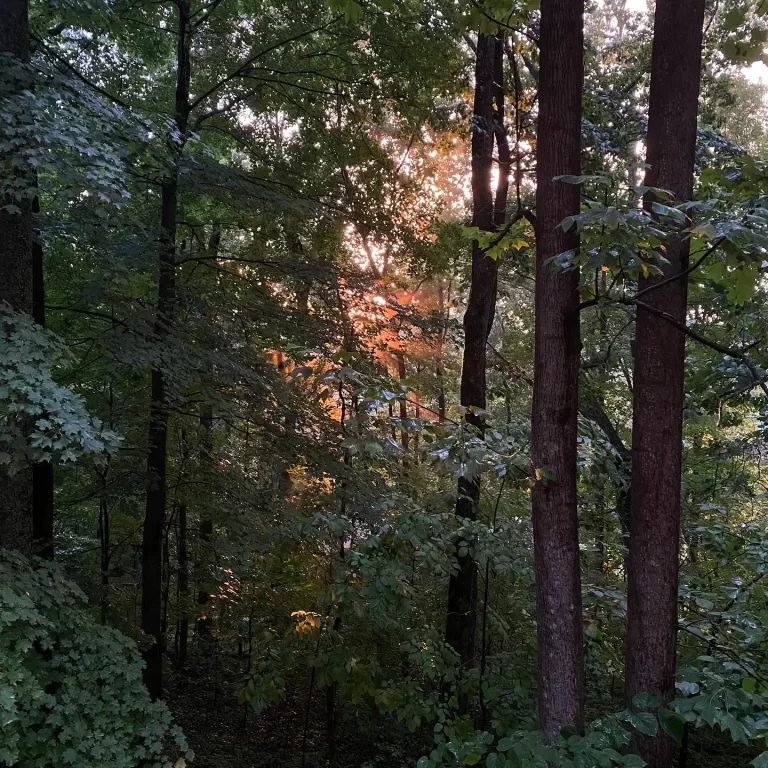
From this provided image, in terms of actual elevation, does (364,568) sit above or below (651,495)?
below

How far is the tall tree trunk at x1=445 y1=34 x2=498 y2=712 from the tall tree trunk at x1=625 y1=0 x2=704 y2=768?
2.64m

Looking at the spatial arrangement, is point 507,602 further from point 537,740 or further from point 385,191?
point 385,191

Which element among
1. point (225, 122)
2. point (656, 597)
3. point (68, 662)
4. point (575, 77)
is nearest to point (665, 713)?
point (656, 597)

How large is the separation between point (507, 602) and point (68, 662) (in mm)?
4516

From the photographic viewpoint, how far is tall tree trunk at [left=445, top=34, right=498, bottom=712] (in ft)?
19.1

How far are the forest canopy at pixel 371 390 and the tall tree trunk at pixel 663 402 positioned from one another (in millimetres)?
16

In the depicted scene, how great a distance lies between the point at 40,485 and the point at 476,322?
4771mm

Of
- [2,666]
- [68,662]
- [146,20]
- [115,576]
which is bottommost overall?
[115,576]

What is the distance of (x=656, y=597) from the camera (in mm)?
2934

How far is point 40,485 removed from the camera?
221 inches

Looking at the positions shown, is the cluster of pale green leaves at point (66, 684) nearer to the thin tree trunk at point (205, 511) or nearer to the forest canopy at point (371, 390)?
the forest canopy at point (371, 390)

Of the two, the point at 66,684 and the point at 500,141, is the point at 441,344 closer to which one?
the point at 500,141

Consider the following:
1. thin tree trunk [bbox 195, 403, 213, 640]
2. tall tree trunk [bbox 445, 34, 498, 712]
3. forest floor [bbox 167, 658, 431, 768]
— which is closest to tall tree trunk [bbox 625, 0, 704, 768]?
tall tree trunk [bbox 445, 34, 498, 712]

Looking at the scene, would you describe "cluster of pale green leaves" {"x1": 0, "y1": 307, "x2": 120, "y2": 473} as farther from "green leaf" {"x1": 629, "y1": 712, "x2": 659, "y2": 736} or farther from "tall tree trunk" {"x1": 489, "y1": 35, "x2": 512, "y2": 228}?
"tall tree trunk" {"x1": 489, "y1": 35, "x2": 512, "y2": 228}
